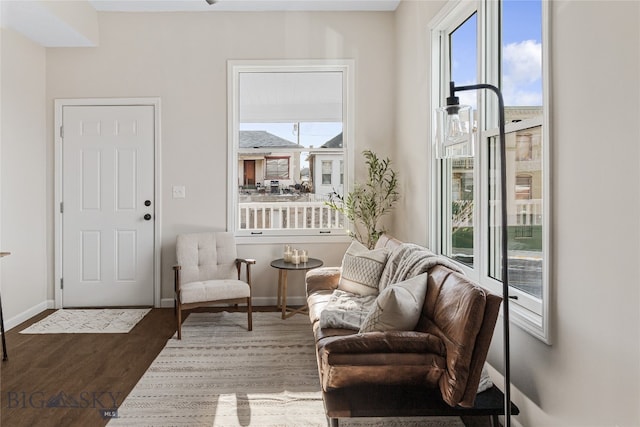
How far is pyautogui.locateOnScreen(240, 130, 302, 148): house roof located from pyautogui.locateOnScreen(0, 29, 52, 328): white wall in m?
2.02

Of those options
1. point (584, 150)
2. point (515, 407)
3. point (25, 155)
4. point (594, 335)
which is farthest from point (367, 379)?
point (25, 155)

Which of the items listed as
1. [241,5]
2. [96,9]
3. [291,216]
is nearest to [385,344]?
[291,216]

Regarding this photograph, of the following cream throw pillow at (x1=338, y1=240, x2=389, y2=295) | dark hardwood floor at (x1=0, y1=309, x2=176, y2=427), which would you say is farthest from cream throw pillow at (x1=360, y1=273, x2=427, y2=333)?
dark hardwood floor at (x1=0, y1=309, x2=176, y2=427)

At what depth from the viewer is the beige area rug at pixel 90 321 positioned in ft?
12.4

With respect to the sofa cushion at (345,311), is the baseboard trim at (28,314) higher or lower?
lower

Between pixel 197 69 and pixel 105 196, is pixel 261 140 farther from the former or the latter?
pixel 105 196

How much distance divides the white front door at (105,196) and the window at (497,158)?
2.93 meters

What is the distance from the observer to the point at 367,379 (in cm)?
191

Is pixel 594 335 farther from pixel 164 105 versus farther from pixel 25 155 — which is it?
pixel 25 155

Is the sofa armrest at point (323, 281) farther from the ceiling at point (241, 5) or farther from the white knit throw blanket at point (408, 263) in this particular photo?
the ceiling at point (241, 5)

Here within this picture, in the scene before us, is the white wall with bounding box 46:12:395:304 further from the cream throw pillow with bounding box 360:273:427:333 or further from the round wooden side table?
the cream throw pillow with bounding box 360:273:427:333

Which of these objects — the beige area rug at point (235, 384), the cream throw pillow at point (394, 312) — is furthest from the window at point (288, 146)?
the cream throw pillow at point (394, 312)

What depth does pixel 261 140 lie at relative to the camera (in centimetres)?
461

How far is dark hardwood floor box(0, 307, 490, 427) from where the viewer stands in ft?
7.73
